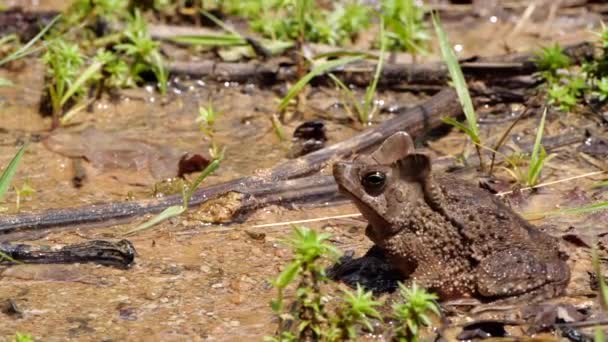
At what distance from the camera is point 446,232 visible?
4.95 metres

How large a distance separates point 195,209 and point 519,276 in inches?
77.9

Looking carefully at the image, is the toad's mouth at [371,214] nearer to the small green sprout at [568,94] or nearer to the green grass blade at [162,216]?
the green grass blade at [162,216]

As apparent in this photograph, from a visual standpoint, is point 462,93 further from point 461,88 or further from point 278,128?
point 278,128

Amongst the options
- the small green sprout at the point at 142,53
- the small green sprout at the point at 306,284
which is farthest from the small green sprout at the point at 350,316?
the small green sprout at the point at 142,53

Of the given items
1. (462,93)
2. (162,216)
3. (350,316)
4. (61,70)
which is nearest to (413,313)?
(350,316)

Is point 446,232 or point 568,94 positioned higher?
point 568,94

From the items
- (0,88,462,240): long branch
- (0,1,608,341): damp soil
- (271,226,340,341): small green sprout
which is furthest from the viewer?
(0,88,462,240): long branch

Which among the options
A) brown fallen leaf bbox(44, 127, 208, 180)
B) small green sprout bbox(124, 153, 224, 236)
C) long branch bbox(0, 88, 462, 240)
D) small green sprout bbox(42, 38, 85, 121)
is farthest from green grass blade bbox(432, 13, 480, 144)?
small green sprout bbox(42, 38, 85, 121)

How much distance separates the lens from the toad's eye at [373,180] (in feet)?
15.9

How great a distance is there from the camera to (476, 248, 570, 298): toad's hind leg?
15.7 ft

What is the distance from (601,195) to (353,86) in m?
2.34

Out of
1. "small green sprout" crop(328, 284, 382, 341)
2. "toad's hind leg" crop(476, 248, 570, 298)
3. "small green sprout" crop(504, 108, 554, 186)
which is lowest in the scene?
"small green sprout" crop(328, 284, 382, 341)

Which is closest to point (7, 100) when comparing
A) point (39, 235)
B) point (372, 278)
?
point (39, 235)

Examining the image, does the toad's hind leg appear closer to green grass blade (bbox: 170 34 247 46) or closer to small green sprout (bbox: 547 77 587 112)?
small green sprout (bbox: 547 77 587 112)
